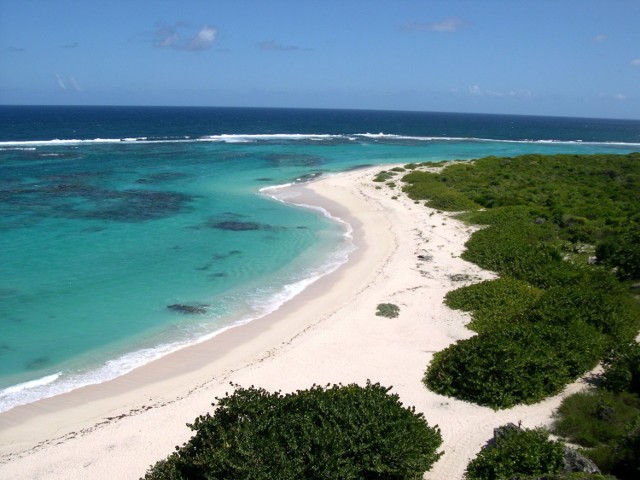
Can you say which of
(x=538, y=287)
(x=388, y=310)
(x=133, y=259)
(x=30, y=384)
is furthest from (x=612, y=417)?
(x=133, y=259)

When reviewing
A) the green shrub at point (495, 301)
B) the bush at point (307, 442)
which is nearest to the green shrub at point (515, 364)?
the green shrub at point (495, 301)

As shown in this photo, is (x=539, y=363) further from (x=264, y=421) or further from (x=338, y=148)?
(x=338, y=148)

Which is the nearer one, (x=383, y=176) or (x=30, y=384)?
(x=30, y=384)

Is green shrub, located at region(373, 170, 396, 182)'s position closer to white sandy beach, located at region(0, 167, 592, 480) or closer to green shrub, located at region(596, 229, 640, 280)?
white sandy beach, located at region(0, 167, 592, 480)

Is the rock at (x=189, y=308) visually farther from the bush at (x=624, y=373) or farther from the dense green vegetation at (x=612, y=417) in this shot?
the bush at (x=624, y=373)

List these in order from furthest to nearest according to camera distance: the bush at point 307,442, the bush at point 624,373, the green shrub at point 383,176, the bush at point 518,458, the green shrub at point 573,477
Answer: the green shrub at point 383,176 < the bush at point 624,373 < the bush at point 518,458 < the bush at point 307,442 < the green shrub at point 573,477

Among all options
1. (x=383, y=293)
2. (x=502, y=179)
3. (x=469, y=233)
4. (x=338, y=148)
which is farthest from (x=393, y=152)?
(x=383, y=293)

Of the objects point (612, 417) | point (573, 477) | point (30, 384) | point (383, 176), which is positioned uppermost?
point (383, 176)

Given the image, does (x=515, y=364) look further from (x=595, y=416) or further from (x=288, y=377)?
(x=288, y=377)
